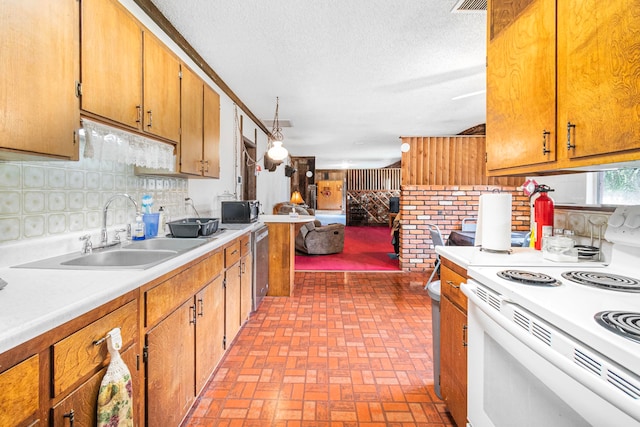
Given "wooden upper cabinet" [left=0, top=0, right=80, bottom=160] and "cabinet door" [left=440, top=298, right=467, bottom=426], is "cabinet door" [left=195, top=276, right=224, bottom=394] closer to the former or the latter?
"wooden upper cabinet" [left=0, top=0, right=80, bottom=160]

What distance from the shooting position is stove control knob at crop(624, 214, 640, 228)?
4.17 feet

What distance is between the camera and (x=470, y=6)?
2193 millimetres

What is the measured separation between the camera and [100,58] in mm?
1431

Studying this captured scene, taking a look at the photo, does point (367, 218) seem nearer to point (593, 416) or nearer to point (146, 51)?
point (146, 51)

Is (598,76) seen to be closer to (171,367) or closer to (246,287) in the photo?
(171,367)

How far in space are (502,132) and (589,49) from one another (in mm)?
598

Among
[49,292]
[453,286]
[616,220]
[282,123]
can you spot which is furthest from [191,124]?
[282,123]

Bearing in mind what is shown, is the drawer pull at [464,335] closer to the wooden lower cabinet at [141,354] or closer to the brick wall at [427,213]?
the wooden lower cabinet at [141,354]

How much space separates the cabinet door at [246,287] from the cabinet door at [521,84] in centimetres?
206

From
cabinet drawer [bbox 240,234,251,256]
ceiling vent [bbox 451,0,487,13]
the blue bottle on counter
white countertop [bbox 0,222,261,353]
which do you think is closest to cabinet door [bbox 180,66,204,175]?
the blue bottle on counter

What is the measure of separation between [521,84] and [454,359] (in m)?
1.39

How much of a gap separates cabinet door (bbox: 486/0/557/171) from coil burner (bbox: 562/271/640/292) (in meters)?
0.49

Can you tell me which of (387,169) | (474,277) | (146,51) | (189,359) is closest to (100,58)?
(146,51)

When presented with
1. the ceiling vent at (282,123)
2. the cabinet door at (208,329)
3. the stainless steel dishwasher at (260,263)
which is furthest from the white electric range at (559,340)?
the ceiling vent at (282,123)
